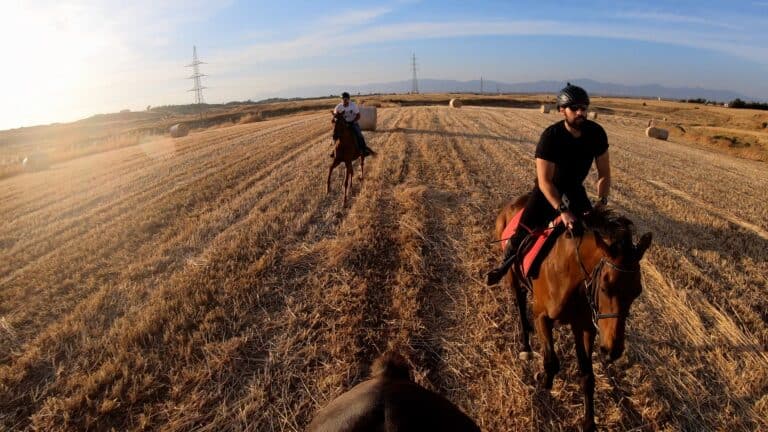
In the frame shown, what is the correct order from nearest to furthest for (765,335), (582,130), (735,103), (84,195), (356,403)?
(356,403), (582,130), (765,335), (84,195), (735,103)

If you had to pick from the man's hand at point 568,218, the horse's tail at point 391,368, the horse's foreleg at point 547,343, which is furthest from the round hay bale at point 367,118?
the horse's tail at point 391,368

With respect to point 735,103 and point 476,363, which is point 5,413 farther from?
point 735,103

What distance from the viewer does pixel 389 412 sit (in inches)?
79.3

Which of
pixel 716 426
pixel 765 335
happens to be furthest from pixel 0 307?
pixel 765 335

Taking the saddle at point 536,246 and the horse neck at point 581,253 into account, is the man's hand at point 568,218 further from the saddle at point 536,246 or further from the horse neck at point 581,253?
the saddle at point 536,246

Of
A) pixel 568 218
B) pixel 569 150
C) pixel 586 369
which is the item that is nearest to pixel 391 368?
pixel 568 218

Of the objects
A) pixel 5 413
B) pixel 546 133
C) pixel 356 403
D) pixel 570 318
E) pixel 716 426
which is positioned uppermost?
pixel 546 133

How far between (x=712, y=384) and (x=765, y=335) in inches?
60.1

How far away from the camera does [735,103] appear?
50.0m

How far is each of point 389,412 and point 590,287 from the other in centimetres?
192

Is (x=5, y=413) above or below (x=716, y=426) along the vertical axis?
above

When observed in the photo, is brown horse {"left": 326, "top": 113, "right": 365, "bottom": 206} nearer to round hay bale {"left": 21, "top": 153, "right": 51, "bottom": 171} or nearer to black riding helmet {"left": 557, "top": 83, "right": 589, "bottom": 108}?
black riding helmet {"left": 557, "top": 83, "right": 589, "bottom": 108}

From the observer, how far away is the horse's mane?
2.75 metres

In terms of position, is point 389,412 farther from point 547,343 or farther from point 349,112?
point 349,112
